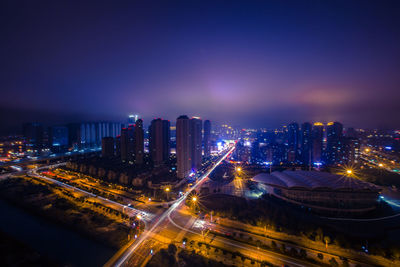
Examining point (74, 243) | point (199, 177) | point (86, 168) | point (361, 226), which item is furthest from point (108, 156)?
point (361, 226)

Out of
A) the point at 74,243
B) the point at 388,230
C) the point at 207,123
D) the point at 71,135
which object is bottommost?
the point at 74,243

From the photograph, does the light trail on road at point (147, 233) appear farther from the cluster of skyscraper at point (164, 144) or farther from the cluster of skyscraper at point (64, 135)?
the cluster of skyscraper at point (64, 135)

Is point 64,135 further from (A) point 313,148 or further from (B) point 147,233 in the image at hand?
(A) point 313,148

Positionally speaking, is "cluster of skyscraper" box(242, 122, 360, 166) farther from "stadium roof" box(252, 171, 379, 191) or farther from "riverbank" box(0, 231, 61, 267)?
"riverbank" box(0, 231, 61, 267)

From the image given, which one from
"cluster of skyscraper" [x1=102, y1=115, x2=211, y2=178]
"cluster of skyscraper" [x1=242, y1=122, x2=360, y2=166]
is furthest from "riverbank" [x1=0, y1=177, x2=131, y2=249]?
"cluster of skyscraper" [x1=242, y1=122, x2=360, y2=166]

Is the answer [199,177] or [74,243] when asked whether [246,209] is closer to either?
[199,177]

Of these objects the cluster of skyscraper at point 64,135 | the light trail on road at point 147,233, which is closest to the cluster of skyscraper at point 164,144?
the light trail on road at point 147,233
